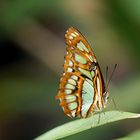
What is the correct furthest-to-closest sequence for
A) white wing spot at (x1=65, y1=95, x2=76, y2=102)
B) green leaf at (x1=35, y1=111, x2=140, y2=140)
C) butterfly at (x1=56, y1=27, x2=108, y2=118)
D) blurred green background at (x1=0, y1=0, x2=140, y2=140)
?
Result: blurred green background at (x1=0, y1=0, x2=140, y2=140) < white wing spot at (x1=65, y1=95, x2=76, y2=102) < butterfly at (x1=56, y1=27, x2=108, y2=118) < green leaf at (x1=35, y1=111, x2=140, y2=140)

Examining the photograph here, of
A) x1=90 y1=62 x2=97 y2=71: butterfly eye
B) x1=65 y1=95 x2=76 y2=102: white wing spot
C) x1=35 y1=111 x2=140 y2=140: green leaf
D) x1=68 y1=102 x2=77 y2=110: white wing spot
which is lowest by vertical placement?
x1=35 y1=111 x2=140 y2=140: green leaf

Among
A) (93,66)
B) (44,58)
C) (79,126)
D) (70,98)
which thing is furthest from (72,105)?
(44,58)

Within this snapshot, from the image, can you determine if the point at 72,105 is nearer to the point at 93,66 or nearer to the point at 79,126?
the point at 93,66

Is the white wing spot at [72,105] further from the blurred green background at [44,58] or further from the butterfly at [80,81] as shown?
the blurred green background at [44,58]

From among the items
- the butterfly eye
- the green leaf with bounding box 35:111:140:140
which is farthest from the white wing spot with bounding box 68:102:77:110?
the green leaf with bounding box 35:111:140:140

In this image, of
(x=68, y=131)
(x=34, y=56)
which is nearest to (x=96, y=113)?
(x=68, y=131)

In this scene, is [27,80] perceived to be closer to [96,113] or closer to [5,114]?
[5,114]

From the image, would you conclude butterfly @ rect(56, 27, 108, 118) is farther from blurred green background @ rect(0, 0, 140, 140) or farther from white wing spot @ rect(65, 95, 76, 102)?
blurred green background @ rect(0, 0, 140, 140)

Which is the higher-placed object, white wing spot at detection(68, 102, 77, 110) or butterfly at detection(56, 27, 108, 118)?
butterfly at detection(56, 27, 108, 118)
